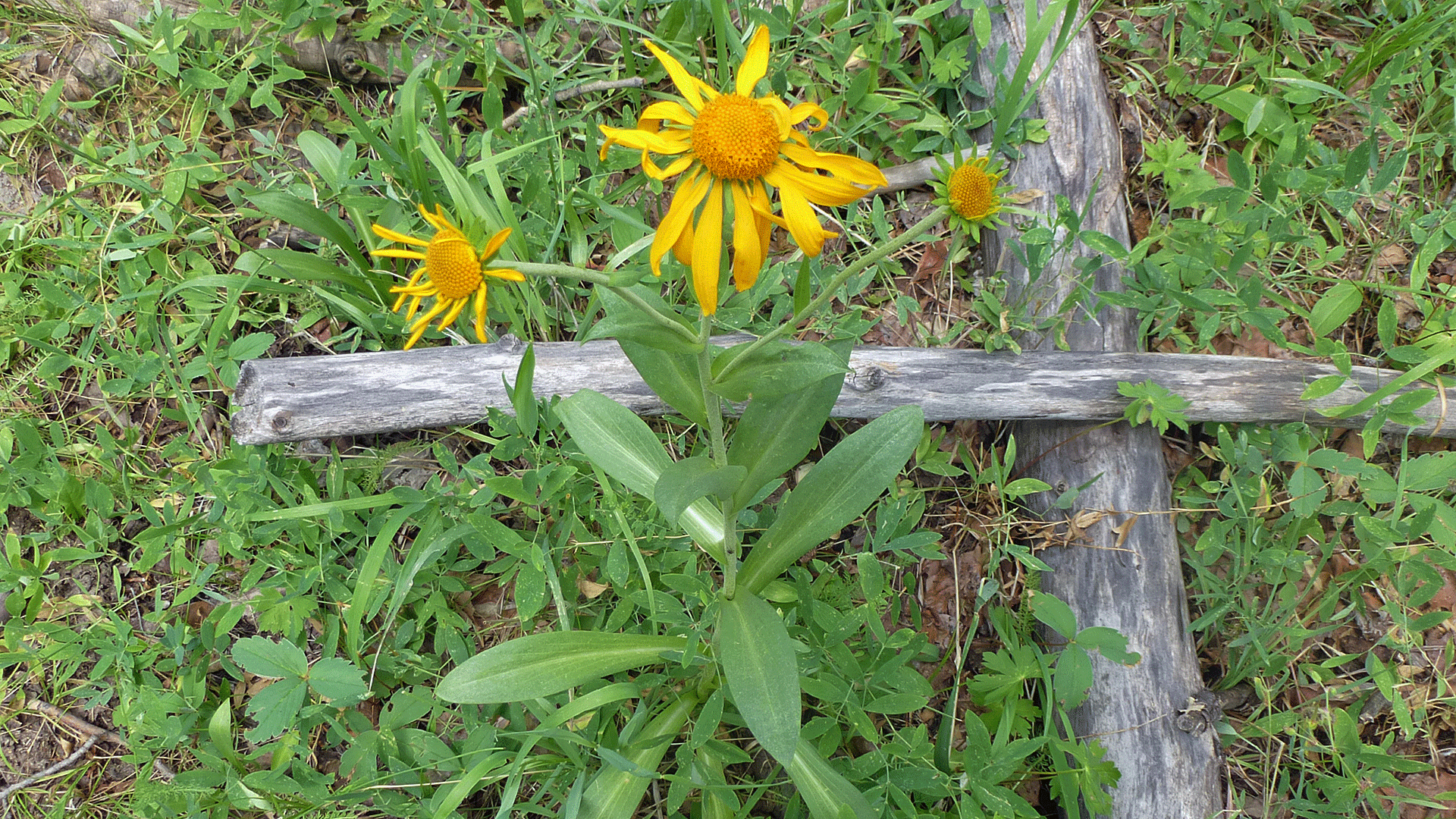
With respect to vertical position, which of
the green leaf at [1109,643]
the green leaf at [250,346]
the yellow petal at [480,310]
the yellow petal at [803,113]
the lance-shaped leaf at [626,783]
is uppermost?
the yellow petal at [803,113]

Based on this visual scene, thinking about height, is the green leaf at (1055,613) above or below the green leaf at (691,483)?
below

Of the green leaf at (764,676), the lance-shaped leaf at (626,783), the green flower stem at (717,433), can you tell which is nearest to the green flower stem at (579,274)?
the green flower stem at (717,433)

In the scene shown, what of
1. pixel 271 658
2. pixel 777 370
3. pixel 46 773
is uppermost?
pixel 777 370

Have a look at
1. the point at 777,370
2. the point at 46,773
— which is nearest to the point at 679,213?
the point at 777,370

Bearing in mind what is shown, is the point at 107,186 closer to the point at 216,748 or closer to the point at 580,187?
the point at 580,187

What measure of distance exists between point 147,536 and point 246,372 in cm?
62

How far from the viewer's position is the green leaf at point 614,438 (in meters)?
2.03

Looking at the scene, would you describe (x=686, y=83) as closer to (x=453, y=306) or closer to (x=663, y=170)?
(x=663, y=170)

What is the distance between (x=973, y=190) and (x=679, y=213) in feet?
1.78

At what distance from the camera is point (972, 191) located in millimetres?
1439

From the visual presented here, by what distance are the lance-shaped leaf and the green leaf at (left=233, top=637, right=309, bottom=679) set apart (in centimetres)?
87

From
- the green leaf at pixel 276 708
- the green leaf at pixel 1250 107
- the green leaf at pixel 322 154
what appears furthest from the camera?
the green leaf at pixel 1250 107

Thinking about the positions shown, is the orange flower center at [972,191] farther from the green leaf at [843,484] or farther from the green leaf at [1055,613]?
the green leaf at [1055,613]

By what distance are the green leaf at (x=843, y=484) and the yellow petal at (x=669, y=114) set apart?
0.84 m
